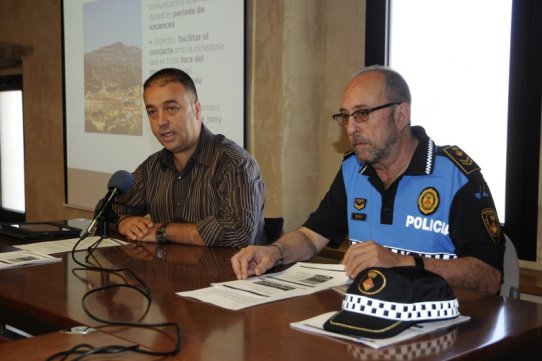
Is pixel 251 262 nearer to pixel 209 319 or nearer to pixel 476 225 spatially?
pixel 209 319

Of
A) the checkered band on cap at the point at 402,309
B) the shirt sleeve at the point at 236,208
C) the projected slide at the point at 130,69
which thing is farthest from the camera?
the projected slide at the point at 130,69

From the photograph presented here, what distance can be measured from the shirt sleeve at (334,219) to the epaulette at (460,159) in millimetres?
438

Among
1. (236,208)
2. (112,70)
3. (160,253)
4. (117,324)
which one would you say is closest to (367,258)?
(117,324)

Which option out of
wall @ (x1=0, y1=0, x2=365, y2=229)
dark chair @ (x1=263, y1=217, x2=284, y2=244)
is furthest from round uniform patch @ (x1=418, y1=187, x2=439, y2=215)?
wall @ (x1=0, y1=0, x2=365, y2=229)

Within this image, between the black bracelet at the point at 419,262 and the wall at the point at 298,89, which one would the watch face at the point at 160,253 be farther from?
the wall at the point at 298,89

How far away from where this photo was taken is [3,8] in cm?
675

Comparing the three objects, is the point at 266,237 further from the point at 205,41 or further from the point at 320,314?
the point at 205,41

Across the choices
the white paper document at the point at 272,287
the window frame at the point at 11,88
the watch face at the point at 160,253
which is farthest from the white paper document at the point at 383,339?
the window frame at the point at 11,88

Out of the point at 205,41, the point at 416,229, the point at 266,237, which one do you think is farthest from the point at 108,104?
the point at 416,229

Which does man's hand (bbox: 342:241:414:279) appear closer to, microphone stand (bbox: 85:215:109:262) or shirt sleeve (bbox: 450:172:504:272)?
shirt sleeve (bbox: 450:172:504:272)

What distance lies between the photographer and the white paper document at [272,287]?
175 cm

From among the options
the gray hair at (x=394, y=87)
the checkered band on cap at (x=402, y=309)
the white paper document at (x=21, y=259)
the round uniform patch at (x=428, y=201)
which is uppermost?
the gray hair at (x=394, y=87)

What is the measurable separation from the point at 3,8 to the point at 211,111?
3.43m

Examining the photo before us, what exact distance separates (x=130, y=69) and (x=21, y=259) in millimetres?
3160
